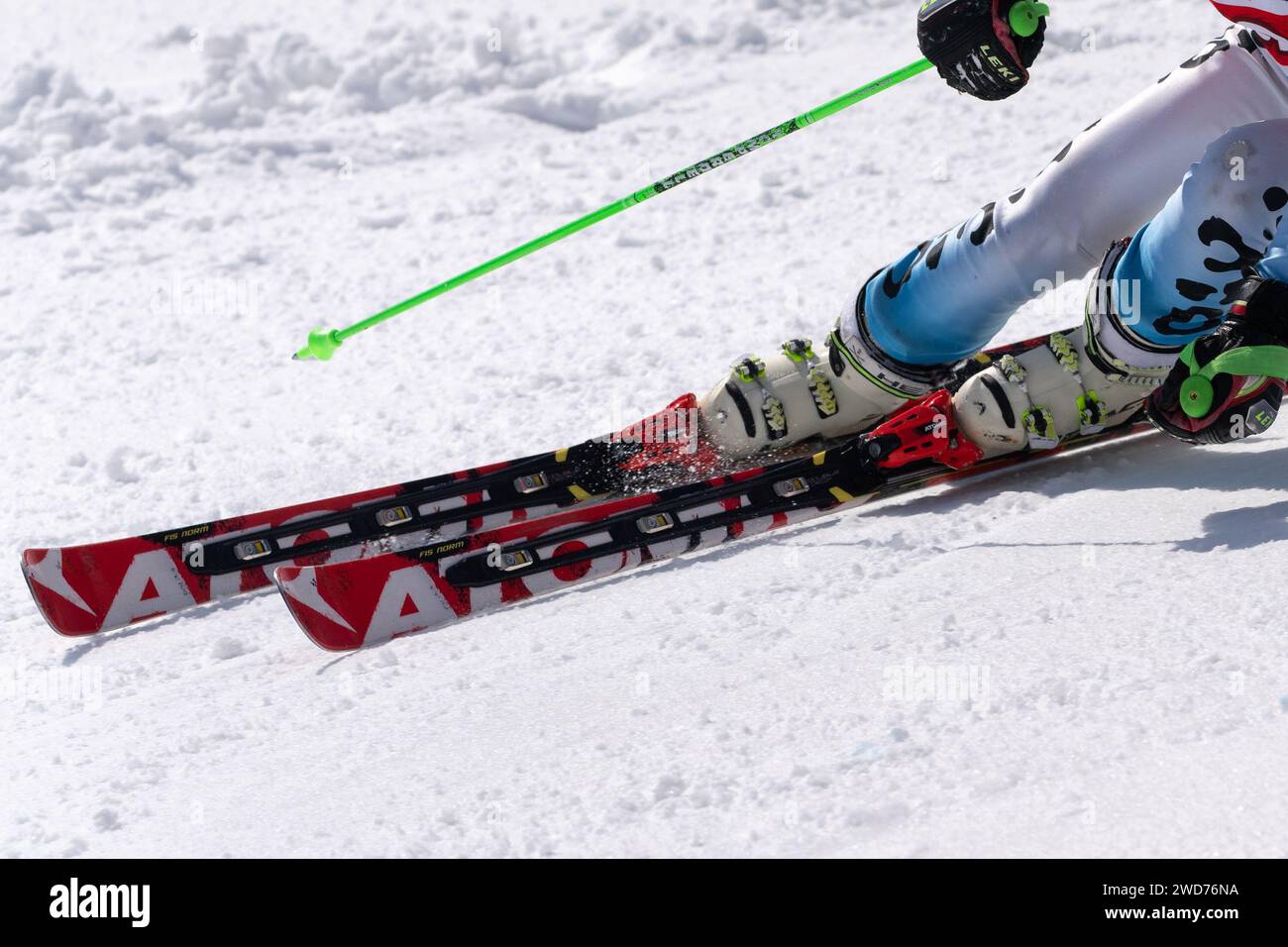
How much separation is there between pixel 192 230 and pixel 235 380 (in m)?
1.65

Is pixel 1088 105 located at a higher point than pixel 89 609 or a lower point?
higher

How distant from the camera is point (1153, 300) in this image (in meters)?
2.92

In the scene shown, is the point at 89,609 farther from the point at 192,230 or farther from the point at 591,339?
the point at 192,230

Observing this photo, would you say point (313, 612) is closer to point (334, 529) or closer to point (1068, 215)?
point (334, 529)

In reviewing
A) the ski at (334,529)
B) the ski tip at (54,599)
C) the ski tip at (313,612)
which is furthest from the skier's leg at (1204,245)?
the ski tip at (54,599)

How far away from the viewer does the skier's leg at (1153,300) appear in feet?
8.72

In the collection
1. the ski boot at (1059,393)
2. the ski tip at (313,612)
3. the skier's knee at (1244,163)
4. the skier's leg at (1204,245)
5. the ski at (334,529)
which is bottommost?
the ski tip at (313,612)

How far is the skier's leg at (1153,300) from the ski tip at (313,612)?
149 centimetres

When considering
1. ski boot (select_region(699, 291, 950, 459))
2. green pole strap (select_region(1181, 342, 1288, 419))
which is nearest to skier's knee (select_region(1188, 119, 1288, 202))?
green pole strap (select_region(1181, 342, 1288, 419))

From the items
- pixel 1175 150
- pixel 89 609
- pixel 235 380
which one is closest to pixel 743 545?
pixel 1175 150

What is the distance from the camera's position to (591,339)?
4723 mm

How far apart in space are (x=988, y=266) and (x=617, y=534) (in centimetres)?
105

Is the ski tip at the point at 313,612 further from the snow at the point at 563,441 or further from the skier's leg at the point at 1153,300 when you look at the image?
the skier's leg at the point at 1153,300

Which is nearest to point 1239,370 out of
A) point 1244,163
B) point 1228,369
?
point 1228,369
